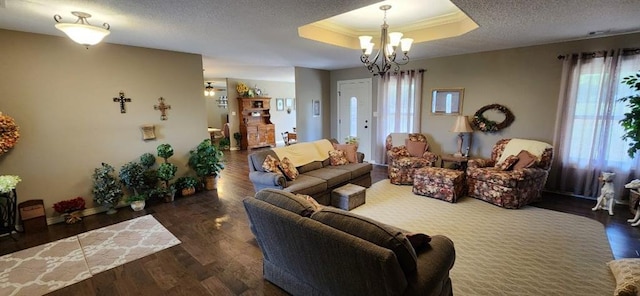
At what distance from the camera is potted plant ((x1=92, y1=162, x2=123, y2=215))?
12.6ft

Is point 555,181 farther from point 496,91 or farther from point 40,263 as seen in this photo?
point 40,263

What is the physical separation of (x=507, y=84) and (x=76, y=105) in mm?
6696

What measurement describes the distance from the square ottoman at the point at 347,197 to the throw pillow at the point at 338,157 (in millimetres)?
773

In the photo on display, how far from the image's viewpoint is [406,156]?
5461 mm

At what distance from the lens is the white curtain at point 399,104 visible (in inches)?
235

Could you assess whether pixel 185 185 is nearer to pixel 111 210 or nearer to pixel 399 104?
pixel 111 210

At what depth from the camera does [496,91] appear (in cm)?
499

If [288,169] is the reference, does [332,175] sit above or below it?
below

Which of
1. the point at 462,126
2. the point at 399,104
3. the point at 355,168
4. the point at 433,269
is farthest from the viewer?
the point at 399,104

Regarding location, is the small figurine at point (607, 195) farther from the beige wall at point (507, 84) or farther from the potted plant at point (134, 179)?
the potted plant at point (134, 179)

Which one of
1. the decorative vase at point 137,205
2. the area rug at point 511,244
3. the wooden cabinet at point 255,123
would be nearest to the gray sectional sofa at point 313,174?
the area rug at point 511,244

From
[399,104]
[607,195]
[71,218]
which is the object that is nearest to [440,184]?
[607,195]

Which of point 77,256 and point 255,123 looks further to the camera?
point 255,123

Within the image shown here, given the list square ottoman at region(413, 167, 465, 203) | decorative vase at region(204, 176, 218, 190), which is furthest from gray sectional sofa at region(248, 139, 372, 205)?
decorative vase at region(204, 176, 218, 190)
